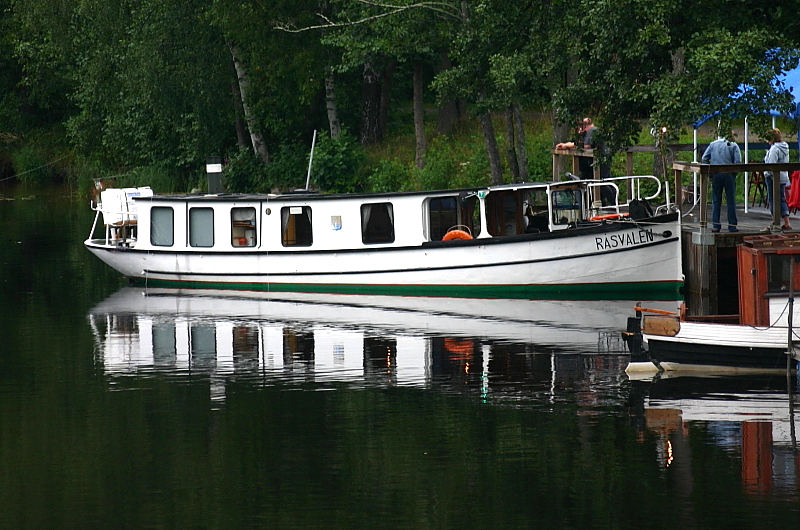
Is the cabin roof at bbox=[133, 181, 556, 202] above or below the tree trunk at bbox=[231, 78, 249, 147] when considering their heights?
below

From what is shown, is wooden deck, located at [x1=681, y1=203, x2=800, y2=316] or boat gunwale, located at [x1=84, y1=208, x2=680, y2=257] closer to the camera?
wooden deck, located at [x1=681, y1=203, x2=800, y2=316]

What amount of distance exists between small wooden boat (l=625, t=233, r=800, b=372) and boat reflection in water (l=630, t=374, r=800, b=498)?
233 millimetres

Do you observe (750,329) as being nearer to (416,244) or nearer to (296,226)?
(416,244)

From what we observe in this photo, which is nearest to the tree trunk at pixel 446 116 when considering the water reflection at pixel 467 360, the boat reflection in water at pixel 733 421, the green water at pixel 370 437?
the water reflection at pixel 467 360

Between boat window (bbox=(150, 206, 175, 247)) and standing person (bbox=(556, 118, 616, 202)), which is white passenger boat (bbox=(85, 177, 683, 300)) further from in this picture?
standing person (bbox=(556, 118, 616, 202))

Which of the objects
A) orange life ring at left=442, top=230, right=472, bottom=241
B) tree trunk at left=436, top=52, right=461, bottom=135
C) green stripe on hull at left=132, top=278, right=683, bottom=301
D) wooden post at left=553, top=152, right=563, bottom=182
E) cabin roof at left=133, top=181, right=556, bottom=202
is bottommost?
green stripe on hull at left=132, top=278, right=683, bottom=301

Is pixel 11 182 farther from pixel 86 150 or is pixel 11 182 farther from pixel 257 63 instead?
pixel 257 63

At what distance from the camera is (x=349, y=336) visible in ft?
69.8

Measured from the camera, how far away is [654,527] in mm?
11430

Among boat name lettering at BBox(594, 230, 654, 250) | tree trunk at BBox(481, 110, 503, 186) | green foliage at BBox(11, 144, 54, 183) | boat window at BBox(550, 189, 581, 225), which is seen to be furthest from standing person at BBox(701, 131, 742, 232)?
green foliage at BBox(11, 144, 54, 183)

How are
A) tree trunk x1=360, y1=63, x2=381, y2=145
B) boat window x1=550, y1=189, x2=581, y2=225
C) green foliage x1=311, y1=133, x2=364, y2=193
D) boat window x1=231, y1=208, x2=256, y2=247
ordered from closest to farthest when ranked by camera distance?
1. boat window x1=550, y1=189, x2=581, y2=225
2. boat window x1=231, y1=208, x2=256, y2=247
3. green foliage x1=311, y1=133, x2=364, y2=193
4. tree trunk x1=360, y1=63, x2=381, y2=145

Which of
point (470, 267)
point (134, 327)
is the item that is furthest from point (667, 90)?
point (134, 327)

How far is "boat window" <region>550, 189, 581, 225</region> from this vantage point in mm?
25266

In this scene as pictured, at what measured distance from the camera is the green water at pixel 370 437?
12.1 m
